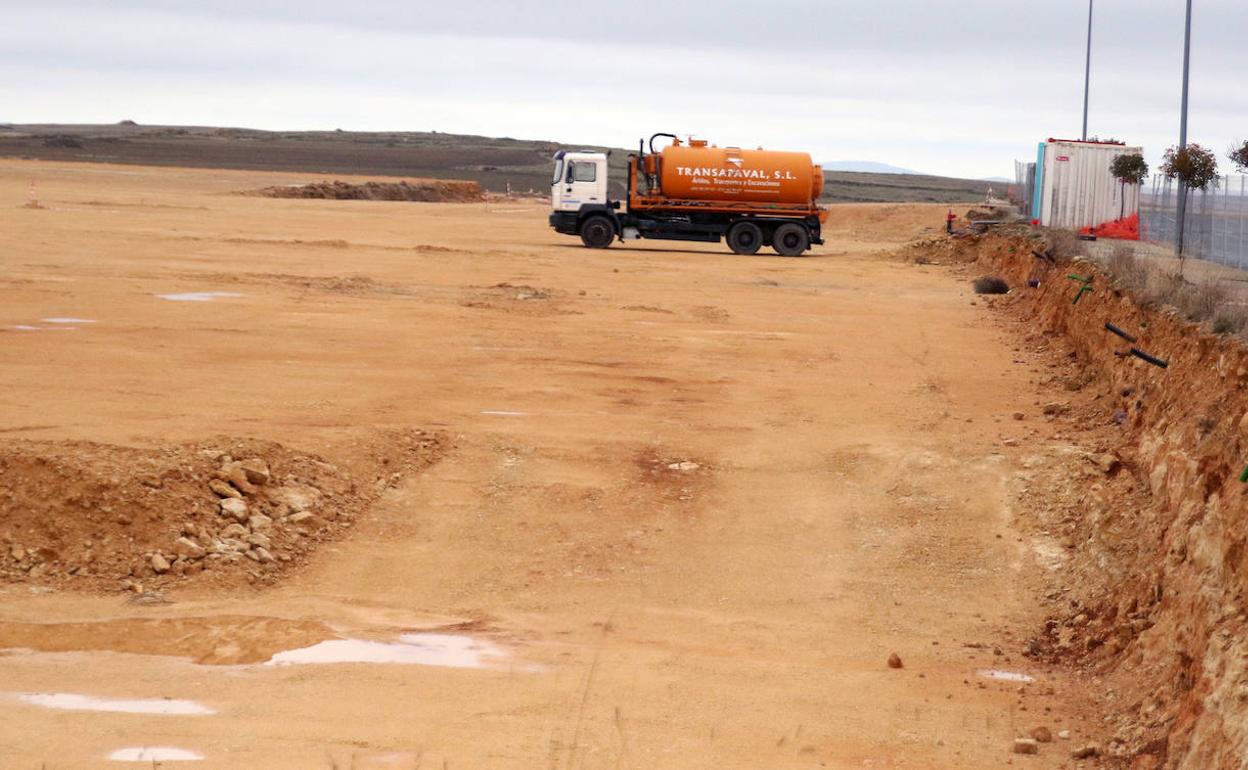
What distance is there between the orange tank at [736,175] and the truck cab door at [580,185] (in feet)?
5.77

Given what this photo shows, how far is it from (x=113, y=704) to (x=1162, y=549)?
7.32 metres

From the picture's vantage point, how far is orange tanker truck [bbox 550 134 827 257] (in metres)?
43.6

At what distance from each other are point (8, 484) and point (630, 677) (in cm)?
565

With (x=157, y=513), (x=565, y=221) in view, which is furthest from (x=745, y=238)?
(x=157, y=513)

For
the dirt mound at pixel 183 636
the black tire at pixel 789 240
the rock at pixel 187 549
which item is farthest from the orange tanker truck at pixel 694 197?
the dirt mound at pixel 183 636

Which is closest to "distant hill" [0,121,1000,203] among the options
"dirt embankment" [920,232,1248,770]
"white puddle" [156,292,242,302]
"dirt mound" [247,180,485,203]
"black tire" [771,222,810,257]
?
"dirt mound" [247,180,485,203]

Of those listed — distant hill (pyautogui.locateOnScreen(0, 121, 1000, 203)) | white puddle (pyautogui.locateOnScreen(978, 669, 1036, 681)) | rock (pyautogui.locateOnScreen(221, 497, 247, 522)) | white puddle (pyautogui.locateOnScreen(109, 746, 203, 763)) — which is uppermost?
distant hill (pyautogui.locateOnScreen(0, 121, 1000, 203))

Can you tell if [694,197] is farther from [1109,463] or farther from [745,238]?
[1109,463]

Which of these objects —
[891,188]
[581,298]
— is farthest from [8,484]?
[891,188]

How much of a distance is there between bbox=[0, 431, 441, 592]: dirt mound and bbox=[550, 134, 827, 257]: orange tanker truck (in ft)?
100

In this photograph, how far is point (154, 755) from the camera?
320 inches

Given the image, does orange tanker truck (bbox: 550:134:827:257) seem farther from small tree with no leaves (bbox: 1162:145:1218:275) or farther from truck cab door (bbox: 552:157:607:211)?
small tree with no leaves (bbox: 1162:145:1218:275)

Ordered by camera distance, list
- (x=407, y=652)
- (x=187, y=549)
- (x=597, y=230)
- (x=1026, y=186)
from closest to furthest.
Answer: (x=407, y=652)
(x=187, y=549)
(x=597, y=230)
(x=1026, y=186)

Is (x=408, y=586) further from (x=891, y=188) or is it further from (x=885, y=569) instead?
(x=891, y=188)
